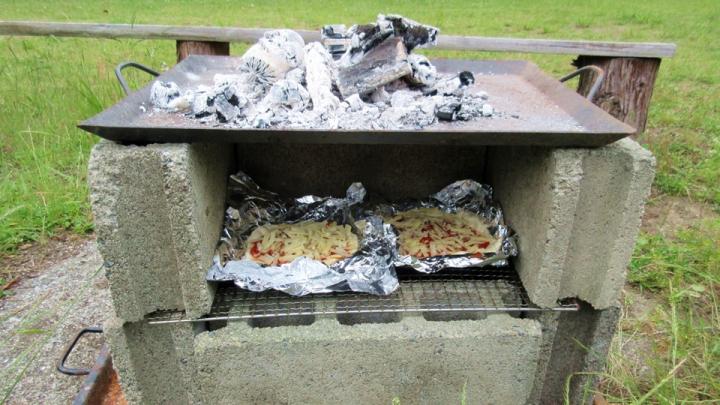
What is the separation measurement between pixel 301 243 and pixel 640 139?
295cm

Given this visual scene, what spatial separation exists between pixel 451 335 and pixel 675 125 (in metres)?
3.77

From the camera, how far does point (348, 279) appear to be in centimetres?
174

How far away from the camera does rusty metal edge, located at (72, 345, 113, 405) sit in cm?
184

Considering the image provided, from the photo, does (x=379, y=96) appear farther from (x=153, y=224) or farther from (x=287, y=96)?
(x=153, y=224)

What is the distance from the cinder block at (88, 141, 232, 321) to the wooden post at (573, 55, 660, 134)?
2488mm

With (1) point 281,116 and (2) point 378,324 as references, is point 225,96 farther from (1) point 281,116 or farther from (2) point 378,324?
(2) point 378,324

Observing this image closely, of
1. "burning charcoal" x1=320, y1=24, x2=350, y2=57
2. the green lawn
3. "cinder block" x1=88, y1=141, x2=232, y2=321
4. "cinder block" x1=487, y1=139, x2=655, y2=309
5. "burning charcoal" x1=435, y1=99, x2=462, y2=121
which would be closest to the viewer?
"cinder block" x1=88, y1=141, x2=232, y2=321

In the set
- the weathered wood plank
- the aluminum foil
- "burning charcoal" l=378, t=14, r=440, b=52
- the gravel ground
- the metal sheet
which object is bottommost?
the gravel ground

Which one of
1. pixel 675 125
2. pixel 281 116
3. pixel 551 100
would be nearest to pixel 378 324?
pixel 281 116

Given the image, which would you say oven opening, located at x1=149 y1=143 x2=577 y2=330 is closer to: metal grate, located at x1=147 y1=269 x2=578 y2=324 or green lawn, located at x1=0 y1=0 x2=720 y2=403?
metal grate, located at x1=147 y1=269 x2=578 y2=324

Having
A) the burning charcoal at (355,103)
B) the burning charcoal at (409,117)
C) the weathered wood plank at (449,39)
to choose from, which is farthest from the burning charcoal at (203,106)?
the weathered wood plank at (449,39)

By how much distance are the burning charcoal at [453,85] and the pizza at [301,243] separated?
0.69m

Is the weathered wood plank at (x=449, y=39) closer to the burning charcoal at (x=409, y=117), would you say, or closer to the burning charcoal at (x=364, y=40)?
the burning charcoal at (x=364, y=40)

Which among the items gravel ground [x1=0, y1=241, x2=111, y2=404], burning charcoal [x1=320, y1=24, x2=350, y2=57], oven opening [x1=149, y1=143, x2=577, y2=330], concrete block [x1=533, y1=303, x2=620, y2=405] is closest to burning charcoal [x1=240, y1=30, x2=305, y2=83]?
burning charcoal [x1=320, y1=24, x2=350, y2=57]
